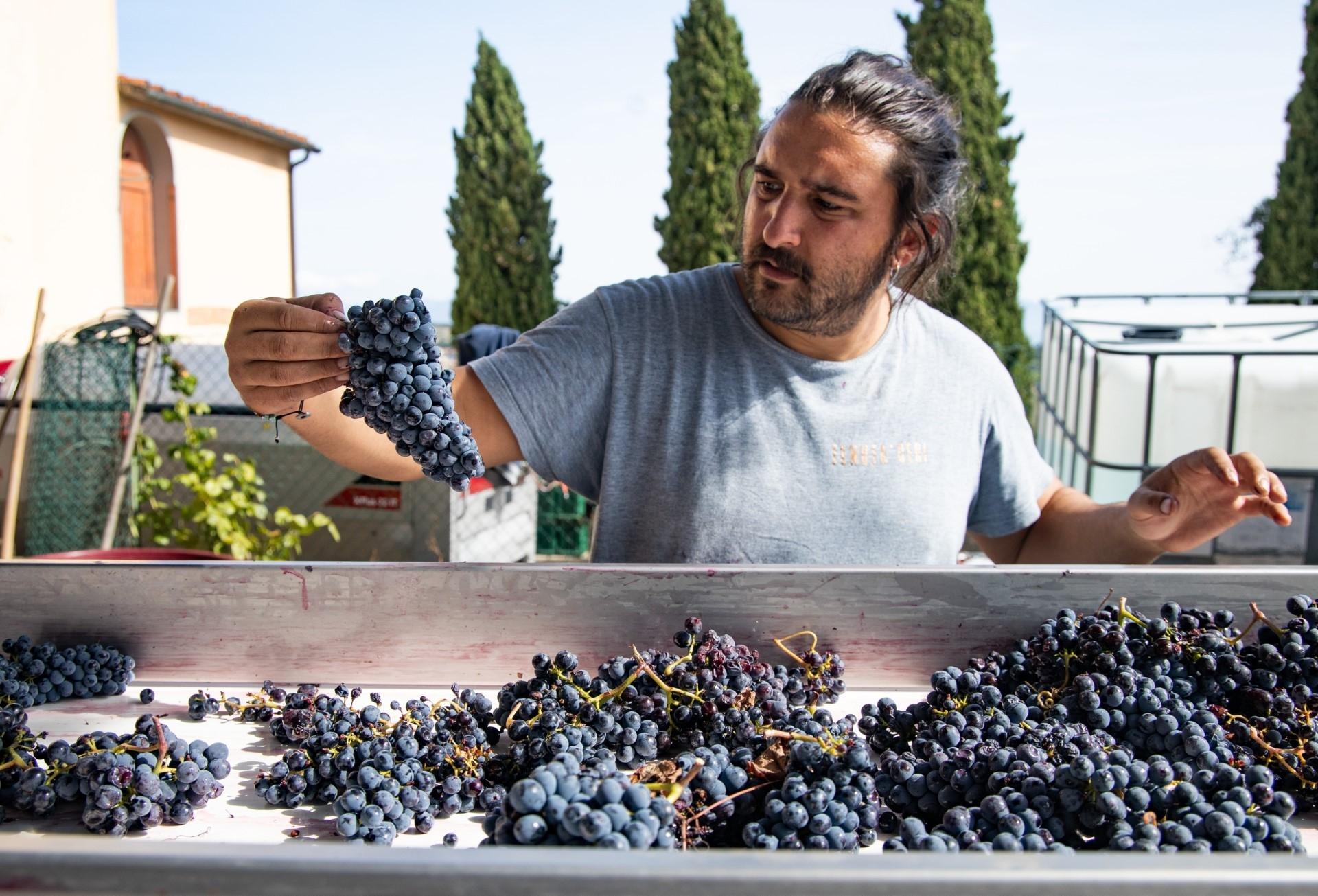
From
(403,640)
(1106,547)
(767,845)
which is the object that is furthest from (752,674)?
(1106,547)

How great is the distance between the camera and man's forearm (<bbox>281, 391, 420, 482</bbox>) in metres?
1.57

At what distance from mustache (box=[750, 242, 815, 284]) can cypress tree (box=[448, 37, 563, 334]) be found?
9198 millimetres

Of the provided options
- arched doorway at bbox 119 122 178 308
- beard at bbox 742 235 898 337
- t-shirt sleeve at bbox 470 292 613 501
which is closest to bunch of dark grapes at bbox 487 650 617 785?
t-shirt sleeve at bbox 470 292 613 501

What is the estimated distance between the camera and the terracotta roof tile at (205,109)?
Result: 369 inches

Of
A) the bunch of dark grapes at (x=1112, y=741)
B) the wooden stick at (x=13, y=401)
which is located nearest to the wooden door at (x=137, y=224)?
the wooden stick at (x=13, y=401)

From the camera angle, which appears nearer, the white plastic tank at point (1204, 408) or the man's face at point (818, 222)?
the man's face at point (818, 222)

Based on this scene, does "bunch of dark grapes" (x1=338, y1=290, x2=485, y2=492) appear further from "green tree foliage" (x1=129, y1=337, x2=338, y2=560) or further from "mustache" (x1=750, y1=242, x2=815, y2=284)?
"green tree foliage" (x1=129, y1=337, x2=338, y2=560)

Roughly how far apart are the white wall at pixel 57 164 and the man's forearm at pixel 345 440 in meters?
5.16

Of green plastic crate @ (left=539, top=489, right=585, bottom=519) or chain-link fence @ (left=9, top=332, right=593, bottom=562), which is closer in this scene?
chain-link fence @ (left=9, top=332, right=593, bottom=562)

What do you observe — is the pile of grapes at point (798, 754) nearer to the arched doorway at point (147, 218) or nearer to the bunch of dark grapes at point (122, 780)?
the bunch of dark grapes at point (122, 780)

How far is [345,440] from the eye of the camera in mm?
1635

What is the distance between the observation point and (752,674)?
1240 mm

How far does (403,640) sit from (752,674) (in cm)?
51

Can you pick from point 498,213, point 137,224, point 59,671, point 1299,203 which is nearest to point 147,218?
point 137,224
